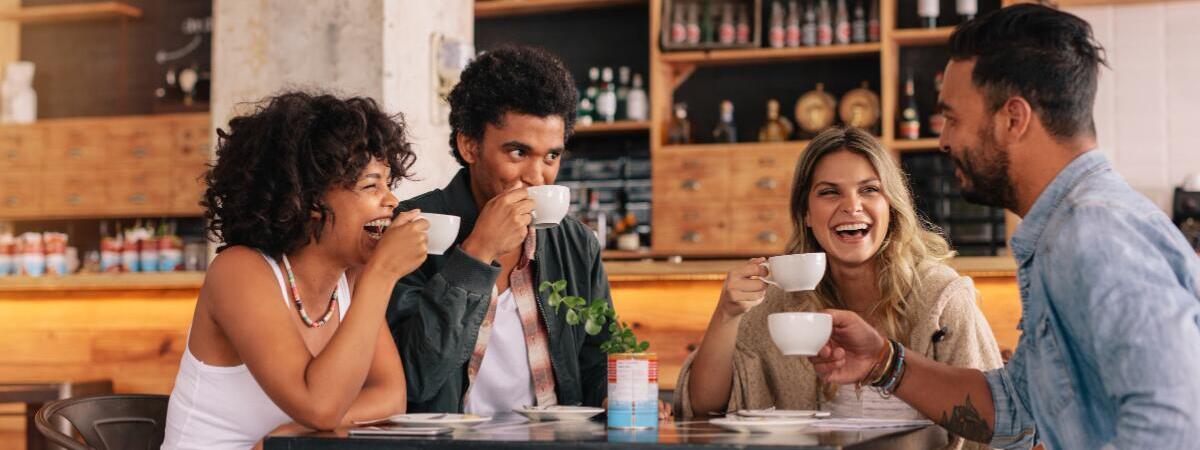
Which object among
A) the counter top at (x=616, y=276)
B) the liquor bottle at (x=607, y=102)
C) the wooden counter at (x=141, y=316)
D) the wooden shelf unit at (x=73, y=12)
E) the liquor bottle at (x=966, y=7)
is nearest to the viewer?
the counter top at (x=616, y=276)

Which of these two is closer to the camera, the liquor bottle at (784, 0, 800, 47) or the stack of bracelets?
the stack of bracelets

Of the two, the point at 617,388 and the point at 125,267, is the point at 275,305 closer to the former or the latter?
the point at 617,388

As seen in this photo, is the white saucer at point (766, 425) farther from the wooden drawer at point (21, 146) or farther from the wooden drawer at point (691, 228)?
the wooden drawer at point (21, 146)

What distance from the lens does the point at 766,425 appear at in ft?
5.59

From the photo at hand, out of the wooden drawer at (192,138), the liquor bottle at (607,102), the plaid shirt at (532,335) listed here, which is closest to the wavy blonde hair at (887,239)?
the plaid shirt at (532,335)

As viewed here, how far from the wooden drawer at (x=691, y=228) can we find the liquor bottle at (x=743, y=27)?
81 cm

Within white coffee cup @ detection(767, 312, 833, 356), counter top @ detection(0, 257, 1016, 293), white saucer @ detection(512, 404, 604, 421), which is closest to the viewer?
white coffee cup @ detection(767, 312, 833, 356)

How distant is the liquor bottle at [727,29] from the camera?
241 inches

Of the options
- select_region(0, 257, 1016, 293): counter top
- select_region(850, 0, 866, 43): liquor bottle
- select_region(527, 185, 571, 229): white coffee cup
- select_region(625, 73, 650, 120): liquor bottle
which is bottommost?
select_region(0, 257, 1016, 293): counter top

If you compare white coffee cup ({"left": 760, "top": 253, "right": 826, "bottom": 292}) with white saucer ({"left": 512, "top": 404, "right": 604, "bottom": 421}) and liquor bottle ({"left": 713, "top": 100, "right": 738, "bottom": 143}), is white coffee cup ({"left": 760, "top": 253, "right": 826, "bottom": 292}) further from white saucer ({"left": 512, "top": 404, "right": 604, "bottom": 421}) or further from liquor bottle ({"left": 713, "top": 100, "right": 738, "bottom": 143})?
liquor bottle ({"left": 713, "top": 100, "right": 738, "bottom": 143})

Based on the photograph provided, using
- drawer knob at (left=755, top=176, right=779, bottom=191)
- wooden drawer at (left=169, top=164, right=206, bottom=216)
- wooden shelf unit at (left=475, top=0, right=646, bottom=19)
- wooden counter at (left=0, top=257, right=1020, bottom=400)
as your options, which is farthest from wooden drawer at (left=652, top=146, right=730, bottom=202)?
wooden drawer at (left=169, top=164, right=206, bottom=216)

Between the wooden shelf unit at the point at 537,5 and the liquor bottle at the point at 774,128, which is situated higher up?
the wooden shelf unit at the point at 537,5

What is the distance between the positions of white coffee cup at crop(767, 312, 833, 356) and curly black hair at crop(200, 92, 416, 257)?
2.35ft

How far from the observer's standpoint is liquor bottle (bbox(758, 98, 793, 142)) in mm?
6207
